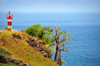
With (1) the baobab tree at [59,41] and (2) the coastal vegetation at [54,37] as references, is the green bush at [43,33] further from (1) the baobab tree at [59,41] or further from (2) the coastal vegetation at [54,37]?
(1) the baobab tree at [59,41]

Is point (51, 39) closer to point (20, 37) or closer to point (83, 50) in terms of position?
point (20, 37)

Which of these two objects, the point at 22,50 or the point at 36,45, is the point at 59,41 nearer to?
the point at 36,45

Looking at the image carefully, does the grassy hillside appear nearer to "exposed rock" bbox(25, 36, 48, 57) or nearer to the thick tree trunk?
"exposed rock" bbox(25, 36, 48, 57)

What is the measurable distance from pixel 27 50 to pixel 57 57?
24.1 ft

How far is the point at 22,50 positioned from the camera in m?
28.6

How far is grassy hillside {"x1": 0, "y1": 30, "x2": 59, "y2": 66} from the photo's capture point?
26.7m

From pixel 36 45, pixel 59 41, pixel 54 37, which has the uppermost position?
pixel 54 37

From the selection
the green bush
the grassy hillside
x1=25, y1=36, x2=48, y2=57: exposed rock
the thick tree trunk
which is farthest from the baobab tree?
the grassy hillside

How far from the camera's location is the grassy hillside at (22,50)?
26.7 m

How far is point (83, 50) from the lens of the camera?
108625 mm

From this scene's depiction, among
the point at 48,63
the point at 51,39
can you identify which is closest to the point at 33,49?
the point at 48,63

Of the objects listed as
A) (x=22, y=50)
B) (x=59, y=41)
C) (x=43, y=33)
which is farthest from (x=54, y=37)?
(x=22, y=50)

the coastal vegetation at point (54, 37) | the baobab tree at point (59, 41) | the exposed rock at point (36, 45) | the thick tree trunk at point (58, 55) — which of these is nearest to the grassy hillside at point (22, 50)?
the exposed rock at point (36, 45)

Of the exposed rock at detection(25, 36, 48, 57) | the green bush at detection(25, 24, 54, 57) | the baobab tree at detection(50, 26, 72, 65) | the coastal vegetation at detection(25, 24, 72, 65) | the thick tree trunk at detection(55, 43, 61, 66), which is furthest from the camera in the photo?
the green bush at detection(25, 24, 54, 57)
